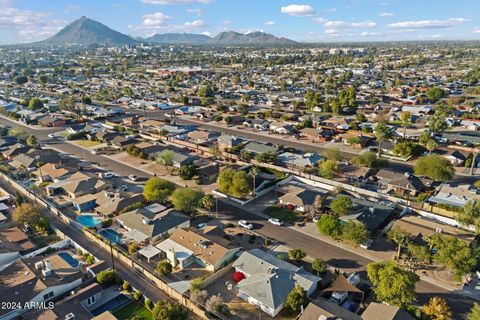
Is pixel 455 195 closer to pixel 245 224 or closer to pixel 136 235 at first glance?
pixel 245 224

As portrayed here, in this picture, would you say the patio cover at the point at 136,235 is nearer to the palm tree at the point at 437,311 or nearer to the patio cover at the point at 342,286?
the patio cover at the point at 342,286

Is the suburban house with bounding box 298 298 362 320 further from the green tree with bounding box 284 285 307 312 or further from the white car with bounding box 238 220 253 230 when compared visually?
the white car with bounding box 238 220 253 230

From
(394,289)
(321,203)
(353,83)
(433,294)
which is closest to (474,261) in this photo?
(433,294)

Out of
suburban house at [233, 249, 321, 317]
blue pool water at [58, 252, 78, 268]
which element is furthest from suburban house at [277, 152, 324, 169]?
blue pool water at [58, 252, 78, 268]

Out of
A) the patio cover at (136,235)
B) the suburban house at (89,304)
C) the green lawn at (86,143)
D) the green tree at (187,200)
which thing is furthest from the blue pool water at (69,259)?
the green lawn at (86,143)

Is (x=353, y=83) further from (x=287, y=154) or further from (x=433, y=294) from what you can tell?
(x=433, y=294)

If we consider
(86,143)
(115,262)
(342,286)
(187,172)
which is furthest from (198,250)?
(86,143)
